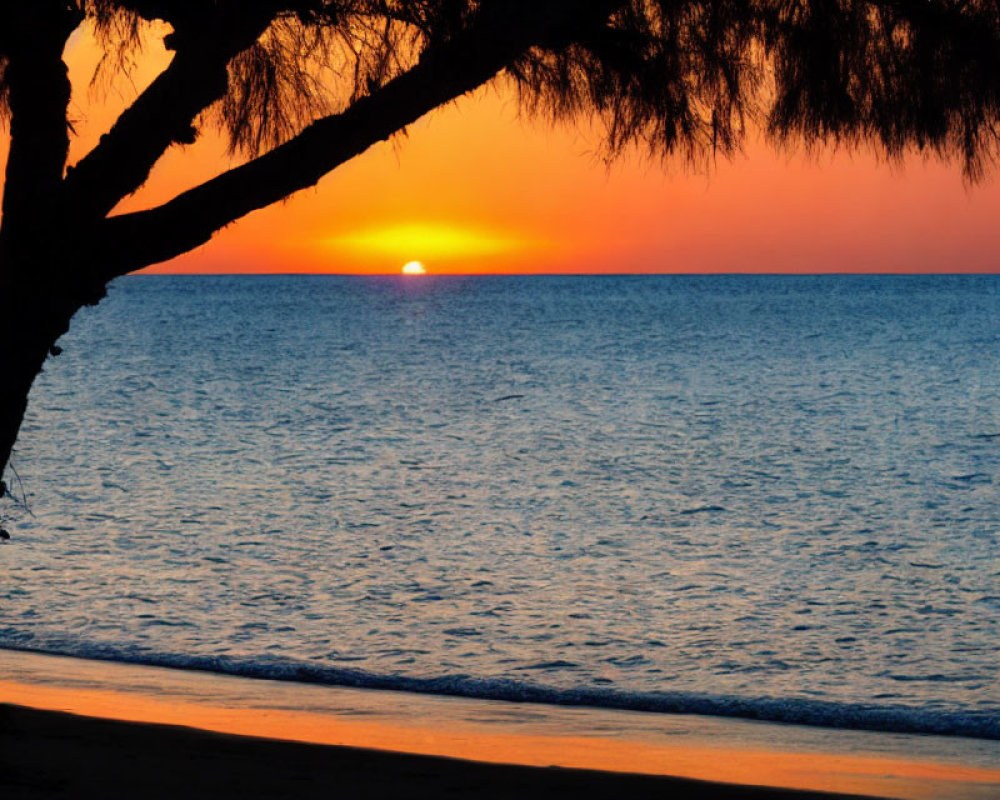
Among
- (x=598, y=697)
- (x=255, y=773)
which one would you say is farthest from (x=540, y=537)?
(x=255, y=773)

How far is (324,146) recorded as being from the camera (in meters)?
4.21

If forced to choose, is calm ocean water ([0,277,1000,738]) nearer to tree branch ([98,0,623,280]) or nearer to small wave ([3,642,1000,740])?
small wave ([3,642,1000,740])

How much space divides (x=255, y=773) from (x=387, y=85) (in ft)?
8.17

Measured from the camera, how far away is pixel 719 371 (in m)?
46.8

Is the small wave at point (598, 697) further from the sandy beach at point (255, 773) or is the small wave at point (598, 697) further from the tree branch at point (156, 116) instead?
the tree branch at point (156, 116)

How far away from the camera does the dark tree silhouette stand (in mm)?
4207

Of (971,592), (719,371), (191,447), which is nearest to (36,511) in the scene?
(191,447)

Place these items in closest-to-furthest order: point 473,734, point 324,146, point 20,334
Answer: point 20,334, point 324,146, point 473,734

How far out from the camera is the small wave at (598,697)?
720 centimetres

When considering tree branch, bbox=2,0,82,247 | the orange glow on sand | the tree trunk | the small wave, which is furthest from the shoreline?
tree branch, bbox=2,0,82,247

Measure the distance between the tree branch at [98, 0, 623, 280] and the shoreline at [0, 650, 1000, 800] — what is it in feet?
6.16

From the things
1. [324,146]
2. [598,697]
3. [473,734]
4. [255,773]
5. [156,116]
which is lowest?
[598,697]

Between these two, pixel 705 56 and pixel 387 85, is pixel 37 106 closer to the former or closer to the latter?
pixel 387 85

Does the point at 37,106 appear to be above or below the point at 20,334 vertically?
above
